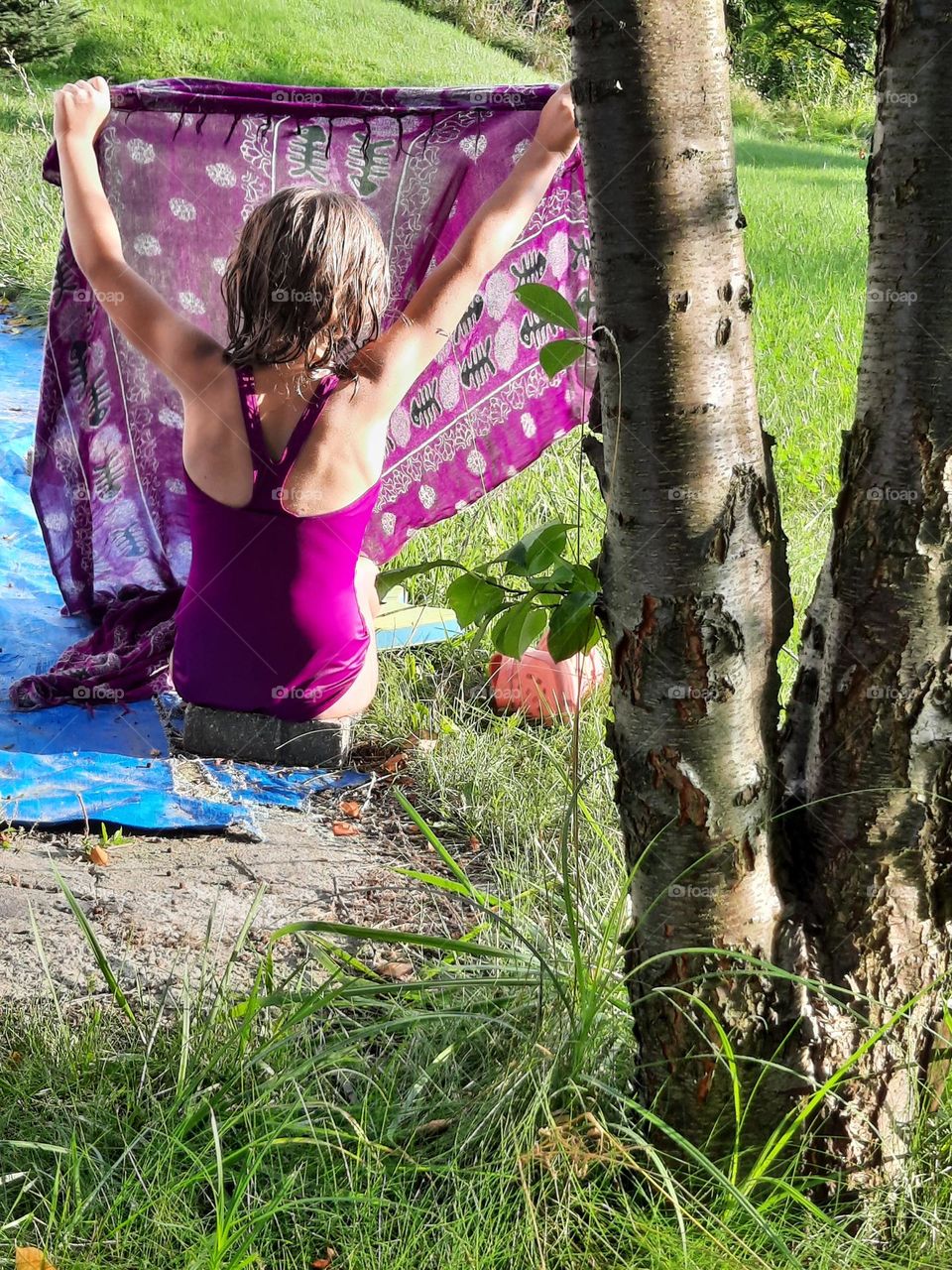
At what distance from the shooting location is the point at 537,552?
5.18ft

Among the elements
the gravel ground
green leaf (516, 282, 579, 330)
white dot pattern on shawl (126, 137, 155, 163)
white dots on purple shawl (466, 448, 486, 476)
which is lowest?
the gravel ground

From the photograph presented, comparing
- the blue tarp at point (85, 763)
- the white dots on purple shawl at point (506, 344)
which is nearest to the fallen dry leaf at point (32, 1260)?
the blue tarp at point (85, 763)

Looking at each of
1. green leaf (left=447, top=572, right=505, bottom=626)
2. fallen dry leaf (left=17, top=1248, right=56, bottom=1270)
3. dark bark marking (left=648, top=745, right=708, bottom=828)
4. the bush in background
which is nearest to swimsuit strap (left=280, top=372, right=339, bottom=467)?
green leaf (left=447, top=572, right=505, bottom=626)

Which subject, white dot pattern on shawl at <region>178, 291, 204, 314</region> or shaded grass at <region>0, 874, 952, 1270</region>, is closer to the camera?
shaded grass at <region>0, 874, 952, 1270</region>

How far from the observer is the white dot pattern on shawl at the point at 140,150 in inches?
145

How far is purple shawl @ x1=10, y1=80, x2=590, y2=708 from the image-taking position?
3.66 meters

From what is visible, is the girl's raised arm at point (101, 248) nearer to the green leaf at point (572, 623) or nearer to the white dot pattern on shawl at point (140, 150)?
the white dot pattern on shawl at point (140, 150)

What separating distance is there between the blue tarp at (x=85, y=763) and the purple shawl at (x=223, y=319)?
0.12m

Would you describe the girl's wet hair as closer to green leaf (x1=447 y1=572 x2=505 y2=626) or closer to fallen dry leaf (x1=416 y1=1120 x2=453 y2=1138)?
green leaf (x1=447 y1=572 x2=505 y2=626)

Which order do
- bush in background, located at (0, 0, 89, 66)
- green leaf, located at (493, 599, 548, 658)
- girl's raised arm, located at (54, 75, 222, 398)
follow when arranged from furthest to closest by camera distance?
1. bush in background, located at (0, 0, 89, 66)
2. girl's raised arm, located at (54, 75, 222, 398)
3. green leaf, located at (493, 599, 548, 658)

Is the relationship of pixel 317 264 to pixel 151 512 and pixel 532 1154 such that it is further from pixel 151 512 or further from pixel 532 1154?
pixel 532 1154

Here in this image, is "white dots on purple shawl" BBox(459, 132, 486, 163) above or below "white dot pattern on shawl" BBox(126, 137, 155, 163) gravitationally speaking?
below

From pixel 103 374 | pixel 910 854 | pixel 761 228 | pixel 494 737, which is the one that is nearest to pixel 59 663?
pixel 103 374

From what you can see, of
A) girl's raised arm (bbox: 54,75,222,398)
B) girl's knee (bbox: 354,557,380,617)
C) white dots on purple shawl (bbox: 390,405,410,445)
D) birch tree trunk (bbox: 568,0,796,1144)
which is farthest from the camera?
white dots on purple shawl (bbox: 390,405,410,445)
